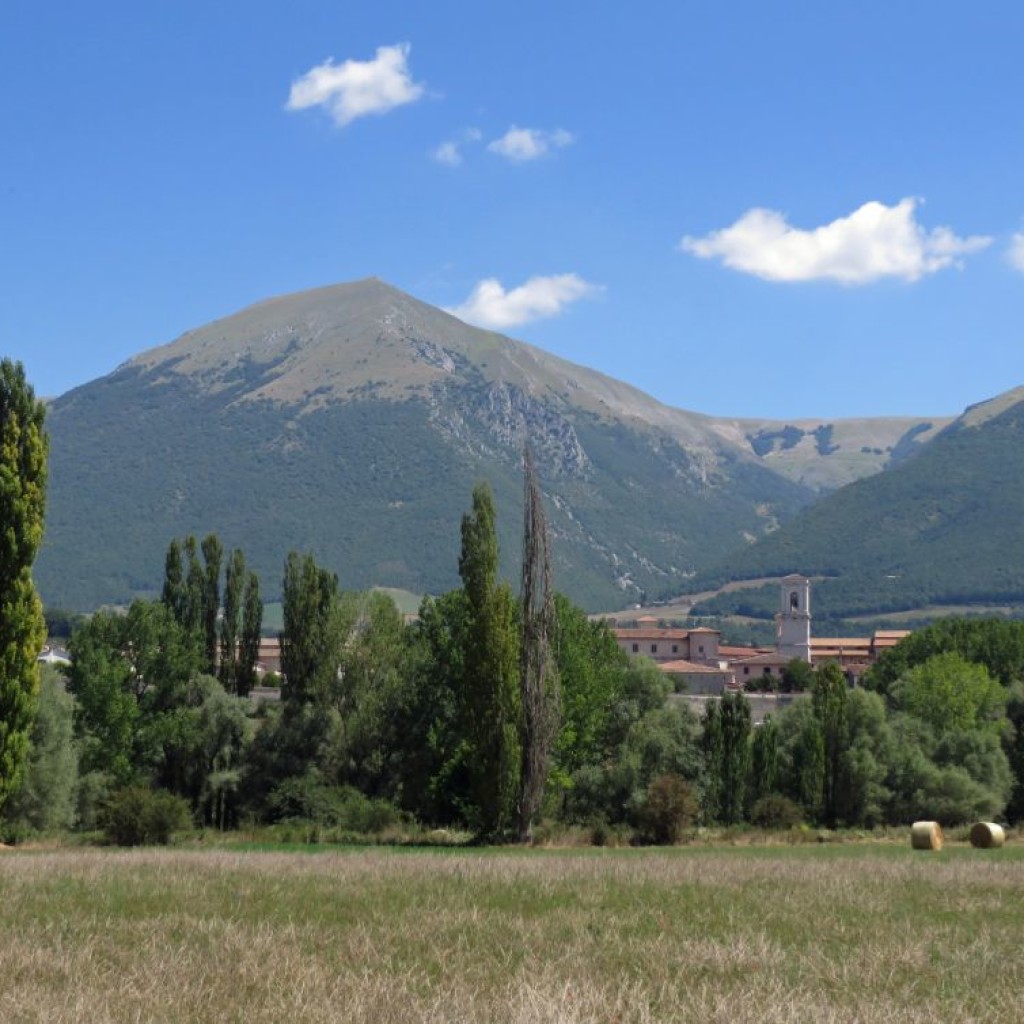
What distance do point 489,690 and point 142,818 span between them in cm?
1158

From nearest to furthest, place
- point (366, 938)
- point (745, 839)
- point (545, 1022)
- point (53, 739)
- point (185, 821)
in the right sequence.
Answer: point (545, 1022) → point (366, 938) → point (185, 821) → point (745, 839) → point (53, 739)

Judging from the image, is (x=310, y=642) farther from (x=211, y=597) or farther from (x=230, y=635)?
(x=211, y=597)

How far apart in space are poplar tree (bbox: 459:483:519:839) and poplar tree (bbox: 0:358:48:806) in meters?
15.2

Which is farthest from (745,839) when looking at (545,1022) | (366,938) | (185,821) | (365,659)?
(545,1022)

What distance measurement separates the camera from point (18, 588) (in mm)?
34312

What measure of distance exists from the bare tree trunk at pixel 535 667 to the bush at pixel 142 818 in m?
10.9

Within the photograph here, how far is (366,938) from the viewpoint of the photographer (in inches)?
595

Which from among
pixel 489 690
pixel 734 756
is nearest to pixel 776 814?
pixel 734 756

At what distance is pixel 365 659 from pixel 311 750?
612 cm

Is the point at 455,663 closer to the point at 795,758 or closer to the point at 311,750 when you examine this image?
the point at 311,750

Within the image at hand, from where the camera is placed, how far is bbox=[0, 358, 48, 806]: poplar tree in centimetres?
3394

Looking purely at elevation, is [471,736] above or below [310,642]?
below

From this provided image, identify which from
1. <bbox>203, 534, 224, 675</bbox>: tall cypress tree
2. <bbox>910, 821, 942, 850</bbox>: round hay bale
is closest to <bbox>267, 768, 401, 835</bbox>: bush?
<bbox>203, 534, 224, 675</bbox>: tall cypress tree

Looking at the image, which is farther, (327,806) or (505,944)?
(327,806)
